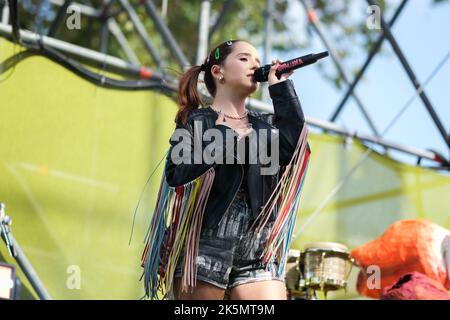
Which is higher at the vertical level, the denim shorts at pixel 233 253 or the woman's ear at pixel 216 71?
the woman's ear at pixel 216 71

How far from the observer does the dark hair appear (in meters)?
3.03

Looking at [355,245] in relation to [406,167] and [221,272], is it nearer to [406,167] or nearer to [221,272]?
[406,167]

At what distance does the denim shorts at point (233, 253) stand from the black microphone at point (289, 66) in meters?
0.40

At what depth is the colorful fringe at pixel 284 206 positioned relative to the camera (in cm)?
282

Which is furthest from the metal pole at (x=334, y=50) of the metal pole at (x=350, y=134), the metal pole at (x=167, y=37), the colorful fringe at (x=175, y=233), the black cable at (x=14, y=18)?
the colorful fringe at (x=175, y=233)

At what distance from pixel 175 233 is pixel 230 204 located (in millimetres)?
209

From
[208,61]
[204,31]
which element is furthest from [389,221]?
[208,61]

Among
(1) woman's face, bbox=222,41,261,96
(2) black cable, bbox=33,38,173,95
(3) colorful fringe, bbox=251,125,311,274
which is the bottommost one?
(3) colorful fringe, bbox=251,125,311,274

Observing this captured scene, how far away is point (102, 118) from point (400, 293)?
6.68ft

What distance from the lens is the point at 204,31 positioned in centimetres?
570

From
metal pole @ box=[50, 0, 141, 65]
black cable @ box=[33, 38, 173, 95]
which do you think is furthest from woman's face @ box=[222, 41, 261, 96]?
metal pole @ box=[50, 0, 141, 65]

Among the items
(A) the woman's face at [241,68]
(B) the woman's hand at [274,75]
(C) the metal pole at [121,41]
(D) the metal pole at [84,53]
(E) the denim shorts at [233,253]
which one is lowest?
(E) the denim shorts at [233,253]

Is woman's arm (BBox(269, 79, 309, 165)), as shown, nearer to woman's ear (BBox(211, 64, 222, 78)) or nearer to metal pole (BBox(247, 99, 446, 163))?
woman's ear (BBox(211, 64, 222, 78))

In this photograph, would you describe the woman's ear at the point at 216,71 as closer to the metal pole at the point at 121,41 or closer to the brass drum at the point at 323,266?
the brass drum at the point at 323,266
